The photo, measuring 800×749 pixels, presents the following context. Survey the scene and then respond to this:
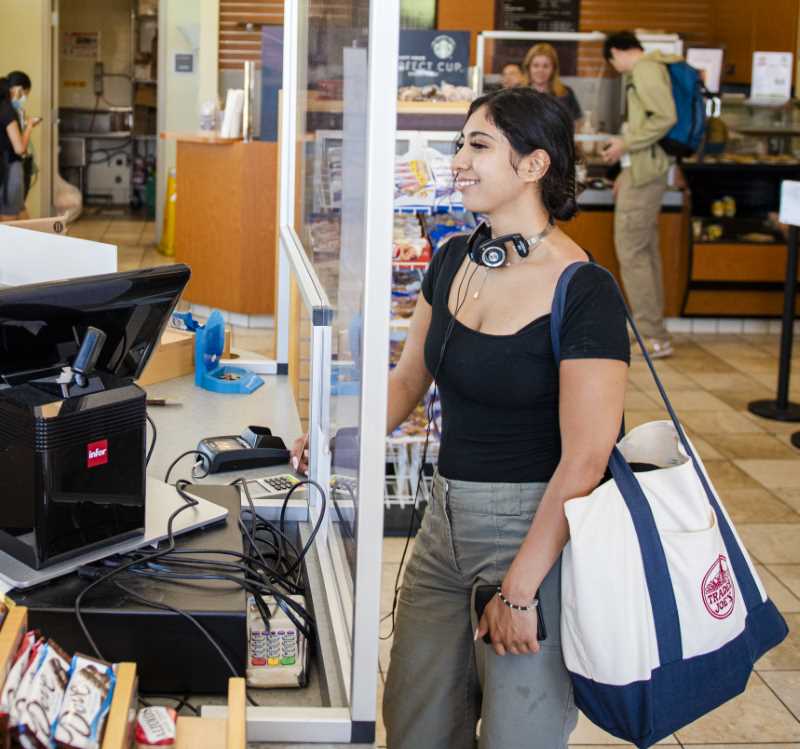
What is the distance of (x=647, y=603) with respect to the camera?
183cm

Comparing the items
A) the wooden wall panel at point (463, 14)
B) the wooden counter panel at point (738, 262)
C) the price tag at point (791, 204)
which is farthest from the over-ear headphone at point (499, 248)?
the wooden wall panel at point (463, 14)

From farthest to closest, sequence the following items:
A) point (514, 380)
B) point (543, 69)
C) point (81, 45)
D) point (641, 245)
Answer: point (81, 45) → point (543, 69) → point (641, 245) → point (514, 380)

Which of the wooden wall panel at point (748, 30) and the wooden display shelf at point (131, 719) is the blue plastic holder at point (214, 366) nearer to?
the wooden display shelf at point (131, 719)

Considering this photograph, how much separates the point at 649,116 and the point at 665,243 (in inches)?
42.0

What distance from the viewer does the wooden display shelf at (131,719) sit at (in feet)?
4.02

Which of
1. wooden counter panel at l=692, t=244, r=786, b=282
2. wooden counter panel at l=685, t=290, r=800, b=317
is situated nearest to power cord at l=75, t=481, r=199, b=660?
wooden counter panel at l=692, t=244, r=786, b=282

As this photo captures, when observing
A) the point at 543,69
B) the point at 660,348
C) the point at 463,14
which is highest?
the point at 463,14

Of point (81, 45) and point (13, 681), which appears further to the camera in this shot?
point (81, 45)

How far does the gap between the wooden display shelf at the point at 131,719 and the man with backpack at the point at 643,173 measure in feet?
21.3

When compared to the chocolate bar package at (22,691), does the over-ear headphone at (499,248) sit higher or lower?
higher

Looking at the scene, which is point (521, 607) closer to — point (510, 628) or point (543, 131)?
point (510, 628)

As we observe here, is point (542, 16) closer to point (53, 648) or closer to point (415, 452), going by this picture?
point (415, 452)

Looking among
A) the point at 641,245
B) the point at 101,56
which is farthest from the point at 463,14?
the point at 101,56

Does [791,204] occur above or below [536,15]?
below
